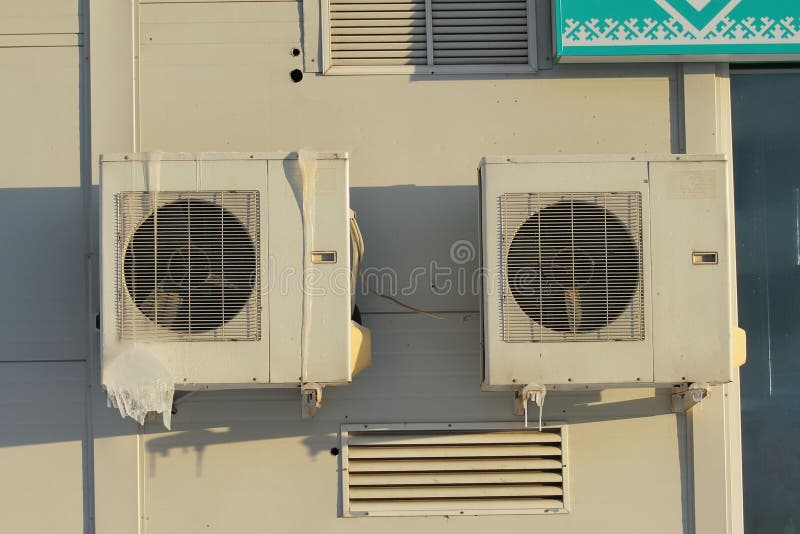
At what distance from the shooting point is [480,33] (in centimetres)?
254

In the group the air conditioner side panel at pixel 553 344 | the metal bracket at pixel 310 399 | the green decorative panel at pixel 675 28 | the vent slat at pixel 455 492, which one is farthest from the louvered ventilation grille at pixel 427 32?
the vent slat at pixel 455 492

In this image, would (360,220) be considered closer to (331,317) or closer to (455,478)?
(331,317)

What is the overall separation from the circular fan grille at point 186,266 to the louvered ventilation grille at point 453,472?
67 centimetres

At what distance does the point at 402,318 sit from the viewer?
2412 millimetres

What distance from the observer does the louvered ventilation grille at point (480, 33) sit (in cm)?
251

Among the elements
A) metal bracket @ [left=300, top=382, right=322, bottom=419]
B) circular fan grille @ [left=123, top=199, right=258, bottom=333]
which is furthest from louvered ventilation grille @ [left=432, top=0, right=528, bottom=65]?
metal bracket @ [left=300, top=382, right=322, bottom=419]

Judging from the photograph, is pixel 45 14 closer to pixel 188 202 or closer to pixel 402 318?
pixel 188 202

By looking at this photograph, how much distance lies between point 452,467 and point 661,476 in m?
0.71

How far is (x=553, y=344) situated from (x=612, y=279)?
10.4 inches

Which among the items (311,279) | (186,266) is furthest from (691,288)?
(186,266)

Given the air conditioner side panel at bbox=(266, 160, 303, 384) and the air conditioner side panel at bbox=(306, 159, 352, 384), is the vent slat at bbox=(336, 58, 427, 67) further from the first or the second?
the air conditioner side panel at bbox=(306, 159, 352, 384)

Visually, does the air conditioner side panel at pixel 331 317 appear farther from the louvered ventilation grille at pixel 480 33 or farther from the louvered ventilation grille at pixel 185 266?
the louvered ventilation grille at pixel 480 33

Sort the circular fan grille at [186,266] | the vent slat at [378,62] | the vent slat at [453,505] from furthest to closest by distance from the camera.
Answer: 1. the vent slat at [378,62]
2. the vent slat at [453,505]
3. the circular fan grille at [186,266]

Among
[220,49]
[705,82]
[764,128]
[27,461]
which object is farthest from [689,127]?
[27,461]
